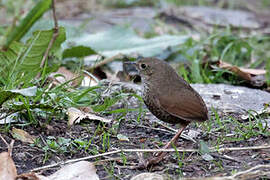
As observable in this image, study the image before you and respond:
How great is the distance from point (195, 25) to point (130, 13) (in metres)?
1.55

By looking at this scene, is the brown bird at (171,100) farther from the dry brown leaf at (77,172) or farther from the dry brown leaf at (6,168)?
the dry brown leaf at (6,168)

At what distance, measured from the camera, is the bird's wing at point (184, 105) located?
3.66m

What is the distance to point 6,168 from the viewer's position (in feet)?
9.59

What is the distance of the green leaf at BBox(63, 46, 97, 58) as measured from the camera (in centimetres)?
546

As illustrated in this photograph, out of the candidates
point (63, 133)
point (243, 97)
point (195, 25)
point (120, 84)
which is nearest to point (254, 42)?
point (195, 25)

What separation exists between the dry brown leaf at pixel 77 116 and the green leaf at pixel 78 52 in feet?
4.91

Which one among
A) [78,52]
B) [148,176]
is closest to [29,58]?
[78,52]

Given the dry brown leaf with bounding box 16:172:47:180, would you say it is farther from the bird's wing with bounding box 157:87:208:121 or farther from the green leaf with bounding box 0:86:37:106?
the bird's wing with bounding box 157:87:208:121

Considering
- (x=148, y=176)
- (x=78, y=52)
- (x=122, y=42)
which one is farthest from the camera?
(x=122, y=42)

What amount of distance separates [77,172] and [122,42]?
3221 mm

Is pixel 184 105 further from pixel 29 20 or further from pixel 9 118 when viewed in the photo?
pixel 29 20

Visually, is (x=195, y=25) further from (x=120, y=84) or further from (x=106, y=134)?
(x=106, y=134)

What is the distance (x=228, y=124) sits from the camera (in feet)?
13.3

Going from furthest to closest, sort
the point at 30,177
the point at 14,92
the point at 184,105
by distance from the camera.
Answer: the point at 184,105 → the point at 14,92 → the point at 30,177
